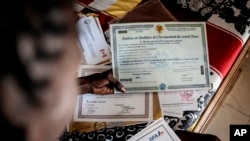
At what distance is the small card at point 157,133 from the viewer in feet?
2.90

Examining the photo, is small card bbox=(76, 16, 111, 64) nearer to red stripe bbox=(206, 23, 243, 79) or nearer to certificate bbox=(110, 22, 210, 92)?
certificate bbox=(110, 22, 210, 92)

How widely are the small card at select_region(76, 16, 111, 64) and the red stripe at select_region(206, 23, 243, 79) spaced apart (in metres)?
0.26

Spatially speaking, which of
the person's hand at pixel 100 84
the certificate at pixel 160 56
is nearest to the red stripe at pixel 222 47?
the certificate at pixel 160 56

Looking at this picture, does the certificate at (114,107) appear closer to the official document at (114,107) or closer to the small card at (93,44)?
the official document at (114,107)

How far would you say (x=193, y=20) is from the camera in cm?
108

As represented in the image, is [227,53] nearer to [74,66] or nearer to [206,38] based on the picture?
[206,38]

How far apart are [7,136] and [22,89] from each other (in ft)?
0.10

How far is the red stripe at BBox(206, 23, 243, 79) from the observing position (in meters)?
1.03

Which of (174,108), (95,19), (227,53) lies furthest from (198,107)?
(95,19)

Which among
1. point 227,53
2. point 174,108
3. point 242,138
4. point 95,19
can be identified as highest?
point 95,19

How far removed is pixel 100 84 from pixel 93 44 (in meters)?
0.13

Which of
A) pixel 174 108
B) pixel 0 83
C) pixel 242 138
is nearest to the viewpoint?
pixel 0 83

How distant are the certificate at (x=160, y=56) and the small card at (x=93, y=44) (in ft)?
0.08

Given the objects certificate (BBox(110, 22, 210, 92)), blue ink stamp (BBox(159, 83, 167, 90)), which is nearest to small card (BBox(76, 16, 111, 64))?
certificate (BBox(110, 22, 210, 92))
